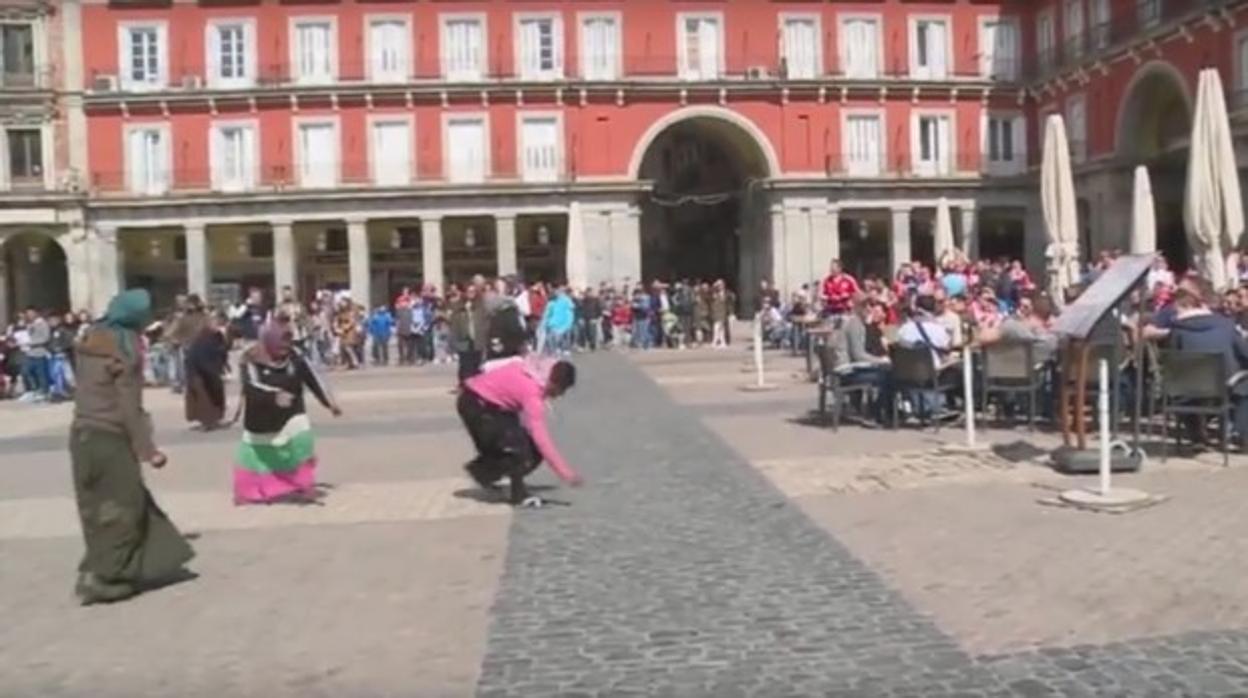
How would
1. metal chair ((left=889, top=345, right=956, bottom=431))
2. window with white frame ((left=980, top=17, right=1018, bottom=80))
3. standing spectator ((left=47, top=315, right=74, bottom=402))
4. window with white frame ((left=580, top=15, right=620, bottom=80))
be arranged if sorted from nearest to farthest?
metal chair ((left=889, top=345, right=956, bottom=431))
standing spectator ((left=47, top=315, right=74, bottom=402))
window with white frame ((left=580, top=15, right=620, bottom=80))
window with white frame ((left=980, top=17, right=1018, bottom=80))

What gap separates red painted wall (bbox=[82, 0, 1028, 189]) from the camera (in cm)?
4734

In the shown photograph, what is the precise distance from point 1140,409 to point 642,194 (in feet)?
120

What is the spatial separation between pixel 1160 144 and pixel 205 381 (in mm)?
34382

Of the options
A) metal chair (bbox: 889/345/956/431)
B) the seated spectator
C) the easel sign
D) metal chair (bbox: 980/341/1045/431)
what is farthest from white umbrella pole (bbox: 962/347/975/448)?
the seated spectator

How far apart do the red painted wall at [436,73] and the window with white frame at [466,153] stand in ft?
1.15

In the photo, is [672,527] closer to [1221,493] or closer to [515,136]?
[1221,493]

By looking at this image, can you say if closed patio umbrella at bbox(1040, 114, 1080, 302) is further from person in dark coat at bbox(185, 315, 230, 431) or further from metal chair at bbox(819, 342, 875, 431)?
person in dark coat at bbox(185, 315, 230, 431)

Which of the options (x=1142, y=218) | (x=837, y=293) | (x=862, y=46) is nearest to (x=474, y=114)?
(x=862, y=46)

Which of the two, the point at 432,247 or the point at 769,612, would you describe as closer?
the point at 769,612

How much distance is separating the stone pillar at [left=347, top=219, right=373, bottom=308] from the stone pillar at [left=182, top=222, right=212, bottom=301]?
5140mm

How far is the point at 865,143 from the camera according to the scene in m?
48.8

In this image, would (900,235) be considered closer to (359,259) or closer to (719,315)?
(719,315)

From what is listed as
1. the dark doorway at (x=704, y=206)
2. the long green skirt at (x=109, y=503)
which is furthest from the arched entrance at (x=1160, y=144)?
the long green skirt at (x=109, y=503)

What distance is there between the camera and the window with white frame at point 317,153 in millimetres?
47344
